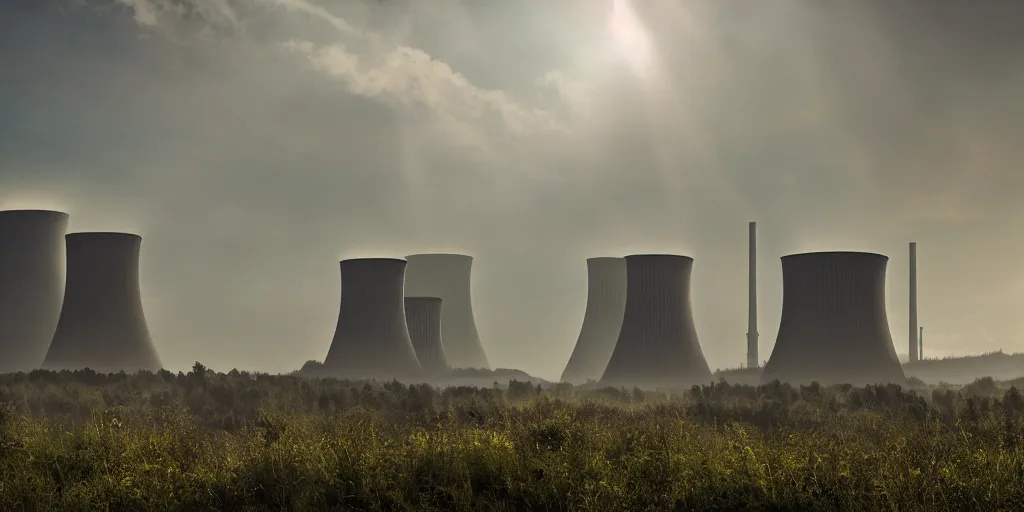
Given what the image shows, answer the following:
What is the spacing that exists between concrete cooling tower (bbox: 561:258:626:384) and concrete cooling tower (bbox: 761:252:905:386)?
1266cm

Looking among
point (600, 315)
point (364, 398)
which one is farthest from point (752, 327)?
point (364, 398)

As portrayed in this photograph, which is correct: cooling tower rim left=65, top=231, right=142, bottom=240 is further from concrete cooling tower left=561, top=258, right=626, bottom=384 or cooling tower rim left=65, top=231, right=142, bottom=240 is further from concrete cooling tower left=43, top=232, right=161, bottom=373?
concrete cooling tower left=561, top=258, right=626, bottom=384

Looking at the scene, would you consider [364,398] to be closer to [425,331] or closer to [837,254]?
[837,254]

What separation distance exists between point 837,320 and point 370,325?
1187 cm

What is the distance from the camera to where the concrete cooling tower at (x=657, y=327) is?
23.7m

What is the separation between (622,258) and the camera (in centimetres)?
3366

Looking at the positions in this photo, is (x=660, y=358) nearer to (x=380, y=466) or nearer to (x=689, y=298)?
(x=689, y=298)

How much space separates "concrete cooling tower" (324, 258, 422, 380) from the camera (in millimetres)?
25344

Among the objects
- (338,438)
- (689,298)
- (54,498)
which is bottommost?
(54,498)

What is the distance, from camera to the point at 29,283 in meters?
24.5

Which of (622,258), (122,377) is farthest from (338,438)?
(622,258)

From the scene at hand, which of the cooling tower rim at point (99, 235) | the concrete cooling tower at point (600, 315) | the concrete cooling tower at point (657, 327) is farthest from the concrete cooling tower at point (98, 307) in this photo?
the concrete cooling tower at point (600, 315)

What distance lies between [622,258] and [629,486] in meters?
26.7

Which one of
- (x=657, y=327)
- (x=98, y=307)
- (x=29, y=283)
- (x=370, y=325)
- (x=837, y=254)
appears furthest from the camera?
(x=370, y=325)
